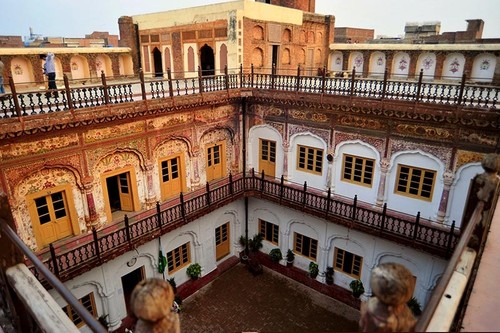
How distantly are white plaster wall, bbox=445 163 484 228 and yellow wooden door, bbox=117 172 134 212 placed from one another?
11956 millimetres

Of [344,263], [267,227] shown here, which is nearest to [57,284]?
[344,263]

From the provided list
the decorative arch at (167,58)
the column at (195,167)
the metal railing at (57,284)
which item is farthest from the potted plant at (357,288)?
the decorative arch at (167,58)

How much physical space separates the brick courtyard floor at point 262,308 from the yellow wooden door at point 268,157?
5.18m

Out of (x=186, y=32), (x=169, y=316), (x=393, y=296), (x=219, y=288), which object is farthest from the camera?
(x=186, y=32)

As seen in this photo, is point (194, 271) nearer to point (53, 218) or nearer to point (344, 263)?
point (53, 218)

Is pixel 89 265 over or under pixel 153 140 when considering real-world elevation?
under

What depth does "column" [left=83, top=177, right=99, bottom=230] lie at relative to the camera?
11.3 metres

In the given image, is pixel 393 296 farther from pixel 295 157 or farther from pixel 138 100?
pixel 295 157

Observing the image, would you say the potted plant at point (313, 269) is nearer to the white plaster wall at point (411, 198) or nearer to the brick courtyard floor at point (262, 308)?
the brick courtyard floor at point (262, 308)

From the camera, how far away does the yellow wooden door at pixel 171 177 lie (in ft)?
45.2

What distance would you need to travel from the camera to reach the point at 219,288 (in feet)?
49.6

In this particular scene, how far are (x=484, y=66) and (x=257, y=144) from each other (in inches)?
524

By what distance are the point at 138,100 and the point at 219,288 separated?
357 inches

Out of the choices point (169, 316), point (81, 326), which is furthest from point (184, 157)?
point (169, 316)
